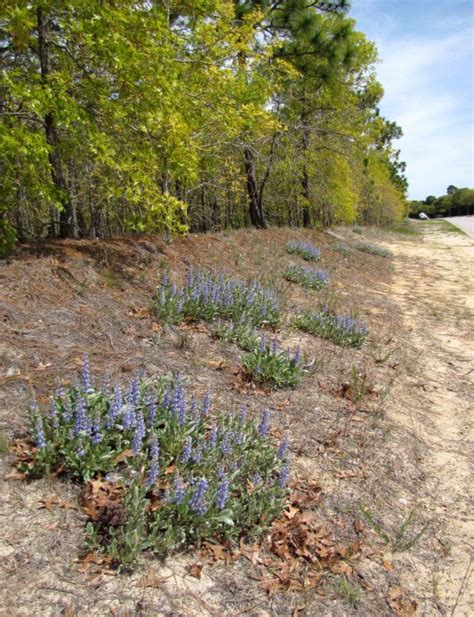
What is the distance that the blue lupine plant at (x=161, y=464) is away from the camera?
2.67m

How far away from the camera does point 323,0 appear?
47.4 ft

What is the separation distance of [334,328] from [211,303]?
201cm

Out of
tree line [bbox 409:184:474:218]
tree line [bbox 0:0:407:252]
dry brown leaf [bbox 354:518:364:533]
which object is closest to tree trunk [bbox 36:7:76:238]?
tree line [bbox 0:0:407:252]

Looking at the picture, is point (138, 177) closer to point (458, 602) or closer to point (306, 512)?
point (306, 512)

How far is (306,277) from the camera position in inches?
388

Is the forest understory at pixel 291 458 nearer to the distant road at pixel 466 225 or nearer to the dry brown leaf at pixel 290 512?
the dry brown leaf at pixel 290 512

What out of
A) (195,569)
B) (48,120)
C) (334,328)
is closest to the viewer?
(195,569)

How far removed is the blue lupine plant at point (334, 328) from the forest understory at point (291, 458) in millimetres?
197

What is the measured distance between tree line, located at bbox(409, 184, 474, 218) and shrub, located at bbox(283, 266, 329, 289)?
107743 millimetres

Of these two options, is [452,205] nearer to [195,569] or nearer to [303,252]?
[303,252]

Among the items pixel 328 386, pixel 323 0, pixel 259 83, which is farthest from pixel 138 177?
pixel 323 0

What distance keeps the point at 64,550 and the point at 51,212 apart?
1300 cm

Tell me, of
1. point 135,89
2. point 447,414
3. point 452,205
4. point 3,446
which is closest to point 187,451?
point 3,446

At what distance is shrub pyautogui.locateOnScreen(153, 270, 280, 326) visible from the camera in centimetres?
578
